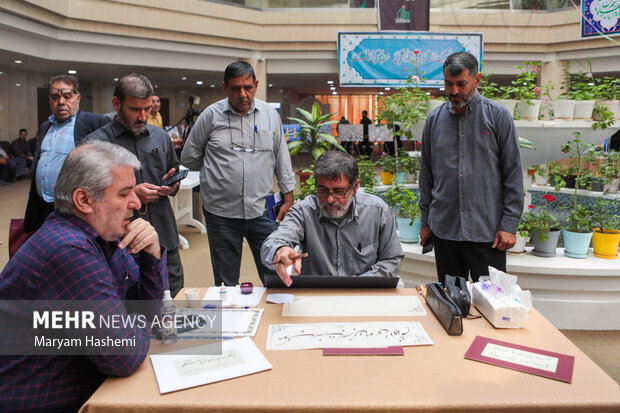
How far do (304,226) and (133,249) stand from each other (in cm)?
83

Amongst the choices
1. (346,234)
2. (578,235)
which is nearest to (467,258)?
(346,234)

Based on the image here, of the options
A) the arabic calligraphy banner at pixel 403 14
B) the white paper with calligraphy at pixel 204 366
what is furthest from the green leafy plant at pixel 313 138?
the arabic calligraphy banner at pixel 403 14

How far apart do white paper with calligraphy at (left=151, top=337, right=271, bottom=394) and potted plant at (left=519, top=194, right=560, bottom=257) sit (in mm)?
2518

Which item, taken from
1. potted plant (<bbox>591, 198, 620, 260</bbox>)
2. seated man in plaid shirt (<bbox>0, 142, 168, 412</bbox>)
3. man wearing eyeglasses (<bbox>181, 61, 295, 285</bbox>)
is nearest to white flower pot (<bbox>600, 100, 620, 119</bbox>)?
potted plant (<bbox>591, 198, 620, 260</bbox>)

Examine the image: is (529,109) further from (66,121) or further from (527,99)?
(66,121)

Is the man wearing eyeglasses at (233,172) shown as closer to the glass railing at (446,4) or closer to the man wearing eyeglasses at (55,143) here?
the man wearing eyeglasses at (55,143)

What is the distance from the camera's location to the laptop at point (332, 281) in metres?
1.89

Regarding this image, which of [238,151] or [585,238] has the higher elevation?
[238,151]

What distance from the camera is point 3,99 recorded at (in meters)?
11.9

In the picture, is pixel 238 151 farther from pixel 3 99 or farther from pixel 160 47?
pixel 3 99

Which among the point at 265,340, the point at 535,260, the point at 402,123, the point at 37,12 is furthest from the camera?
the point at 37,12

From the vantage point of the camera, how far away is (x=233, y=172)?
2871 millimetres

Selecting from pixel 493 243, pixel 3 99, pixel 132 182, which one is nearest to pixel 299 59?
pixel 3 99

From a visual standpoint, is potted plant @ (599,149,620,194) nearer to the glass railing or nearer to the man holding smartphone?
the man holding smartphone
